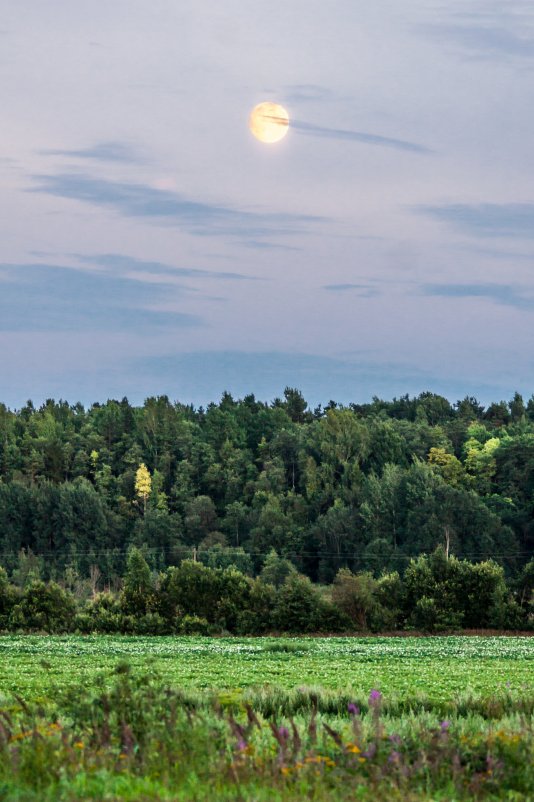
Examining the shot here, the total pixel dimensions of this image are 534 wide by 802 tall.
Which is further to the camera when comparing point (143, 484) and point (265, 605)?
point (143, 484)

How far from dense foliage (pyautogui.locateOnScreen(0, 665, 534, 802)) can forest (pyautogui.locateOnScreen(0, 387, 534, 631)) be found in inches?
3307

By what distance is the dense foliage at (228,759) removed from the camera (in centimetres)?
870

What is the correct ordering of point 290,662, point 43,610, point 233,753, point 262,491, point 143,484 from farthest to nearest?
1. point 143,484
2. point 262,491
3. point 43,610
4. point 290,662
5. point 233,753

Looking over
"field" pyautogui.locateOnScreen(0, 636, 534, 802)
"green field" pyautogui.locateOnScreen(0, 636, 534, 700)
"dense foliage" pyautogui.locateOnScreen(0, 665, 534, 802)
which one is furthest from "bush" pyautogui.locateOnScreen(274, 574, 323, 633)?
"dense foliage" pyautogui.locateOnScreen(0, 665, 534, 802)

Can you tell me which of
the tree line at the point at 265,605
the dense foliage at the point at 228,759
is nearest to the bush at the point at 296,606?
the tree line at the point at 265,605

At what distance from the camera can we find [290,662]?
33.9m

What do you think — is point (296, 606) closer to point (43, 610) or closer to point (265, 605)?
point (265, 605)

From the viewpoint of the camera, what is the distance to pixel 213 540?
12888 centimetres

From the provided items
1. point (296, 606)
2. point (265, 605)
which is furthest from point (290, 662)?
point (265, 605)

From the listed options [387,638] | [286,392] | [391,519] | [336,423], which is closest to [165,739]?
[387,638]

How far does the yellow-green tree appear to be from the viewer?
450ft

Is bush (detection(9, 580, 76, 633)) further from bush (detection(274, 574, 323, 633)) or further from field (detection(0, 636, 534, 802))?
field (detection(0, 636, 534, 802))

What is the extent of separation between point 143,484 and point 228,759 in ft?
426

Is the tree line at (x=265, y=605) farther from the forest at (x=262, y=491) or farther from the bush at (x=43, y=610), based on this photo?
the forest at (x=262, y=491)
